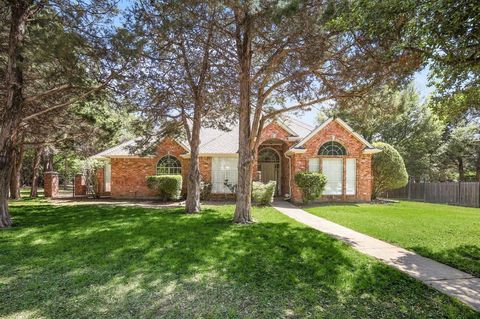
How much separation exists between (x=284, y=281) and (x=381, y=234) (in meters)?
5.34

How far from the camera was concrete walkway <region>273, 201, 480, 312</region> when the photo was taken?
4.78m

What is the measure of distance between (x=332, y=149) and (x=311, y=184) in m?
3.08

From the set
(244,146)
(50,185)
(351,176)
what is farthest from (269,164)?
(50,185)

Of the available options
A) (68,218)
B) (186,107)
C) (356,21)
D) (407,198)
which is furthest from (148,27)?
(407,198)

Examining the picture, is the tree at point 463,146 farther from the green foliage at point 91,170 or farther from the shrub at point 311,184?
the green foliage at point 91,170

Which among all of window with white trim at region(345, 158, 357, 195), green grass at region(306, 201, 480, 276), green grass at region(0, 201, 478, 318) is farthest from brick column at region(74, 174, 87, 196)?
window with white trim at region(345, 158, 357, 195)

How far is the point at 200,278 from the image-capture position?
5234mm

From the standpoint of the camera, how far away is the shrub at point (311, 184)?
661 inches

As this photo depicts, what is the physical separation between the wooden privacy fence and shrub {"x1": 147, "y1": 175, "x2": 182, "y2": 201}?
18624mm

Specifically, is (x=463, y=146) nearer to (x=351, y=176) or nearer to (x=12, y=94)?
(x=351, y=176)

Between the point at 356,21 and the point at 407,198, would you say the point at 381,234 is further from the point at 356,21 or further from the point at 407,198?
the point at 407,198

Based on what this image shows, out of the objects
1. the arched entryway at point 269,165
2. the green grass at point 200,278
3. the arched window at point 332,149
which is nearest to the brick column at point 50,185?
the green grass at point 200,278

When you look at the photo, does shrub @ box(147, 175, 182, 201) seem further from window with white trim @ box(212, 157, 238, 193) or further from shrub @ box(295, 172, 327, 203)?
shrub @ box(295, 172, 327, 203)

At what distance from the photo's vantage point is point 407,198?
25.8m
